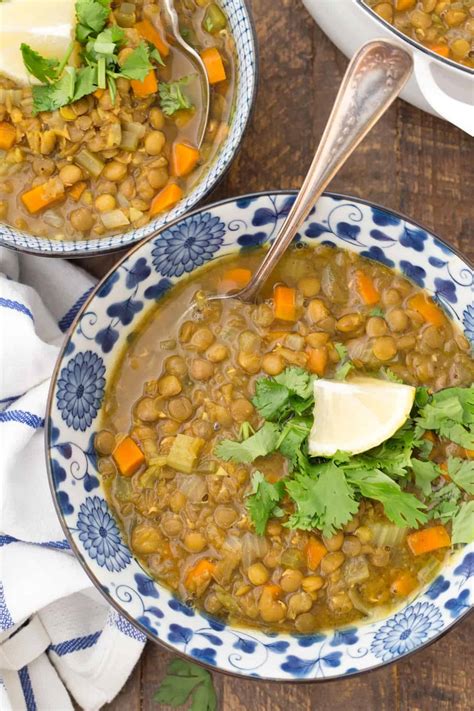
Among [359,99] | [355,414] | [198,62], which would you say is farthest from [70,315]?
[359,99]

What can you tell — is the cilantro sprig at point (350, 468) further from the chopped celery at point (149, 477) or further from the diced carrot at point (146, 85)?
the diced carrot at point (146, 85)

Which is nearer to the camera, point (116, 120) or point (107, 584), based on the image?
point (107, 584)

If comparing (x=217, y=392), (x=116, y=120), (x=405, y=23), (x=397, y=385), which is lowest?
(x=217, y=392)

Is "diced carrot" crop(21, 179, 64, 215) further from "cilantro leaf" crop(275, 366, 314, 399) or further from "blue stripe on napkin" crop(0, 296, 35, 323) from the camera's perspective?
"cilantro leaf" crop(275, 366, 314, 399)

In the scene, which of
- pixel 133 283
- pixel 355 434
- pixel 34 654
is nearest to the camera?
pixel 355 434

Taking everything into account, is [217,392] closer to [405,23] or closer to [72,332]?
[72,332]

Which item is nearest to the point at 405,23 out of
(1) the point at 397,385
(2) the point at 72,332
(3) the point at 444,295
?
(3) the point at 444,295

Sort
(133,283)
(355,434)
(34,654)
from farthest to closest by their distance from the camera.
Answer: (34,654) → (133,283) → (355,434)
